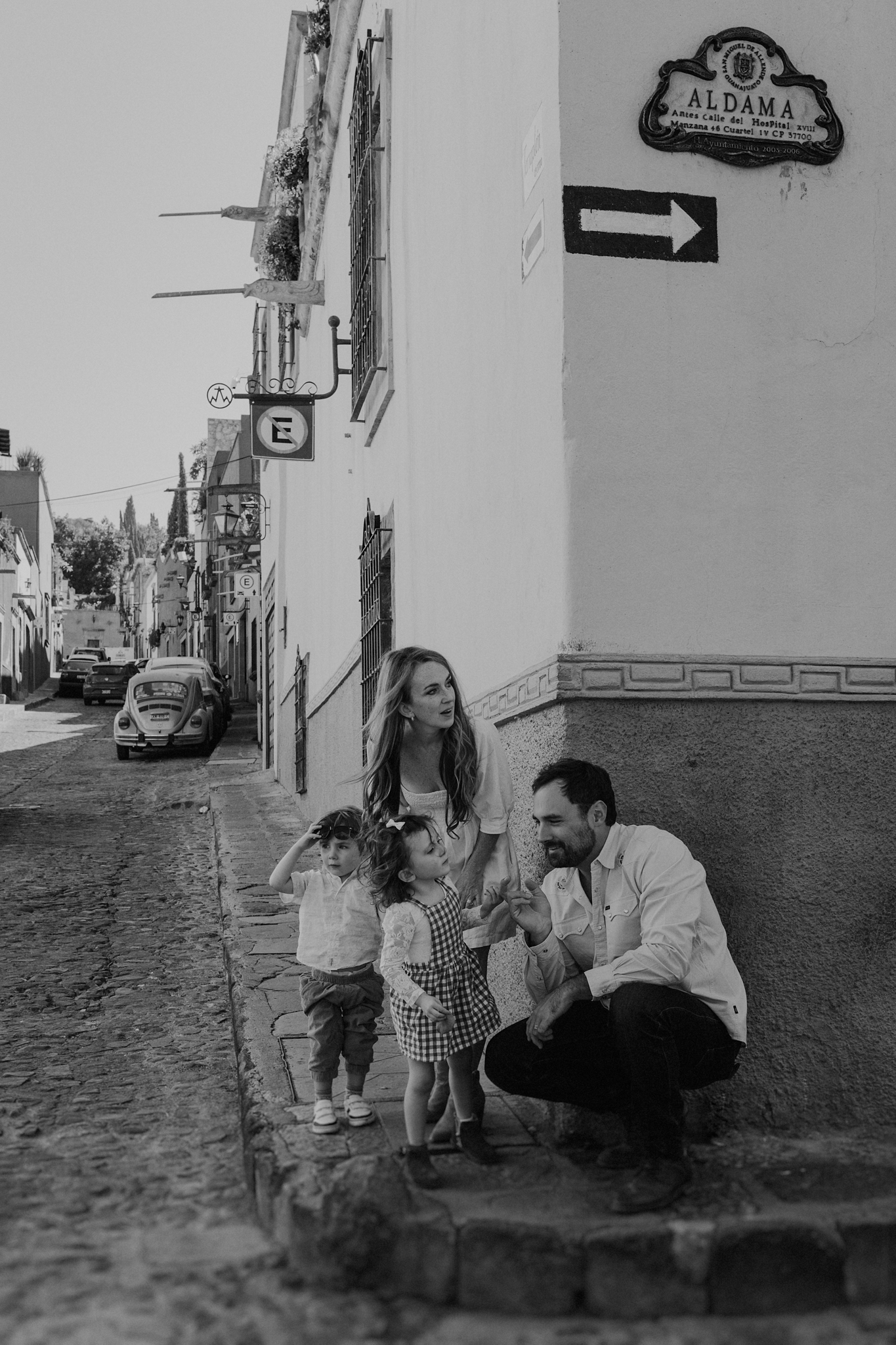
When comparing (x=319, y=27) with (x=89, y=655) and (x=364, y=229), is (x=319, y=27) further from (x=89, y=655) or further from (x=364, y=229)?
(x=89, y=655)

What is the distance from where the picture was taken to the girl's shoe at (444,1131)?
380cm

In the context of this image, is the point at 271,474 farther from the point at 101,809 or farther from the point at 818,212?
the point at 818,212

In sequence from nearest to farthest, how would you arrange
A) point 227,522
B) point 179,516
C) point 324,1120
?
1. point 324,1120
2. point 227,522
3. point 179,516

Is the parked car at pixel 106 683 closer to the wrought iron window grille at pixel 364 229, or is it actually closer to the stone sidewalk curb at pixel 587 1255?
the wrought iron window grille at pixel 364 229

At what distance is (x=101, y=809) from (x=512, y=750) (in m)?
10.9

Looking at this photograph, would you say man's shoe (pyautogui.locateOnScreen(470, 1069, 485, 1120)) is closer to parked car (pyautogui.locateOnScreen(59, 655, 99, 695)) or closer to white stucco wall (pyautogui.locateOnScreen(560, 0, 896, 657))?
white stucco wall (pyautogui.locateOnScreen(560, 0, 896, 657))

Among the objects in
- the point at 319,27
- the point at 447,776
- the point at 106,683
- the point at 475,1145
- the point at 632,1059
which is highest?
the point at 319,27

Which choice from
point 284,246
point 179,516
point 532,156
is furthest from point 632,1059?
point 179,516

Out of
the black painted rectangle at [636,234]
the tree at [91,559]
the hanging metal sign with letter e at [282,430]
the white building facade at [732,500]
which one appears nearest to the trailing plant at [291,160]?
the hanging metal sign with letter e at [282,430]

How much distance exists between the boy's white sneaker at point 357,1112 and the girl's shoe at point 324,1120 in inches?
1.9

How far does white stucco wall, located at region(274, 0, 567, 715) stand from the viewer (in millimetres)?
4332

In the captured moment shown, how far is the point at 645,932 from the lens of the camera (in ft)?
11.8

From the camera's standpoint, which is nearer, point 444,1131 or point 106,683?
point 444,1131

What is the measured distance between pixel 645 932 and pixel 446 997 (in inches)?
23.8
